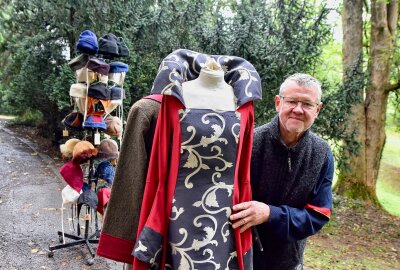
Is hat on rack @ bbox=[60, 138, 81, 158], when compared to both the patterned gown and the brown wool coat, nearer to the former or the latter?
the brown wool coat

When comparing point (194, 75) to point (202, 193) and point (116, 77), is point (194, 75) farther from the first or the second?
point (116, 77)

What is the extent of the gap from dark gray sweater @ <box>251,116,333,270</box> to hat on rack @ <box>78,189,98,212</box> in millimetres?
2125

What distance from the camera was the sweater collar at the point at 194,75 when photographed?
1.50m

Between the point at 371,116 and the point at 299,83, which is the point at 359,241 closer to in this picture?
the point at 371,116

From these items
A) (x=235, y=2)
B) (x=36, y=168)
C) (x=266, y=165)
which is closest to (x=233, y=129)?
(x=266, y=165)

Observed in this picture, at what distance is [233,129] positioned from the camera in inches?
59.7

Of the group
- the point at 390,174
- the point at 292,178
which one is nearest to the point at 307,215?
the point at 292,178

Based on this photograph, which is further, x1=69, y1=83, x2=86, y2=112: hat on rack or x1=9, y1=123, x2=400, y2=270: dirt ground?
x1=9, y1=123, x2=400, y2=270: dirt ground

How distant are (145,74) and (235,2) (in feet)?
6.56

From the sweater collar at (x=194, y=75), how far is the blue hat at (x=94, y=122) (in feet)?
6.30

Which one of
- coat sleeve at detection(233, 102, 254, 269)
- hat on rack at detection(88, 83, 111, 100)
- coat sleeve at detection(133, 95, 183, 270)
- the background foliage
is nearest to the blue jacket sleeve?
coat sleeve at detection(233, 102, 254, 269)

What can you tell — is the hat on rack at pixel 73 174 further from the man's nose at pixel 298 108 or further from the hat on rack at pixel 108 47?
the man's nose at pixel 298 108

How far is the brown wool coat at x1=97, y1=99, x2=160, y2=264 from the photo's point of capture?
1.57 meters

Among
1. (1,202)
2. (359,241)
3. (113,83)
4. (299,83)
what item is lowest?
(359,241)
